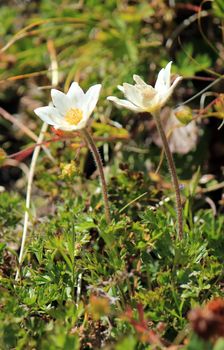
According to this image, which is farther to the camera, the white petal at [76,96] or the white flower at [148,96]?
the white petal at [76,96]

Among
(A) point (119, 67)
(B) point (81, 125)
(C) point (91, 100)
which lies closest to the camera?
(B) point (81, 125)

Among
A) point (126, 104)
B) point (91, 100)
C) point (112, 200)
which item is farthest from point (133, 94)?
point (112, 200)

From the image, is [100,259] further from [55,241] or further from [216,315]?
[216,315]

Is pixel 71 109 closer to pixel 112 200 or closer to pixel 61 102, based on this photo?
pixel 61 102

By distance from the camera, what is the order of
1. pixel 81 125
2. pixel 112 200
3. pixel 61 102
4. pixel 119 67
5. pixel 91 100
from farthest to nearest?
pixel 119 67 < pixel 112 200 < pixel 61 102 < pixel 91 100 < pixel 81 125

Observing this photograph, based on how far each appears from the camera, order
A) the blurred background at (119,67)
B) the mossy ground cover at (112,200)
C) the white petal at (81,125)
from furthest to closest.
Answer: the blurred background at (119,67) < the white petal at (81,125) < the mossy ground cover at (112,200)

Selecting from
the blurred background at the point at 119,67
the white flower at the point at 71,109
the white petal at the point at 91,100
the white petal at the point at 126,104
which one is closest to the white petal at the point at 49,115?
Result: the white flower at the point at 71,109

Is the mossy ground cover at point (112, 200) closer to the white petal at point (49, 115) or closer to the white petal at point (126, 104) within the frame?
the white petal at point (49, 115)

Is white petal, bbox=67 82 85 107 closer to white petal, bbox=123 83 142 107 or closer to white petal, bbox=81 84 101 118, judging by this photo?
white petal, bbox=81 84 101 118
